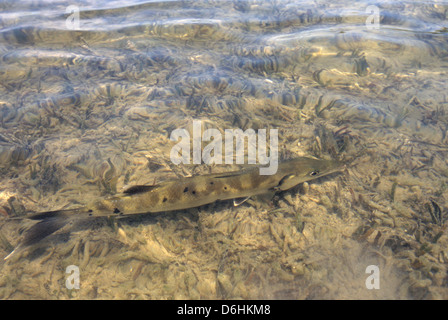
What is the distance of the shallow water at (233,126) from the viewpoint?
4.19 meters

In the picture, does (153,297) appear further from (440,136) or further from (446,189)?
(440,136)

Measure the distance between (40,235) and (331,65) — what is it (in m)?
7.90

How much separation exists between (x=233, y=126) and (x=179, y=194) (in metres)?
2.46

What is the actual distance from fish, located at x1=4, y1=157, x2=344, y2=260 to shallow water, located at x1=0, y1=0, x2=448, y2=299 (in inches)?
13.0

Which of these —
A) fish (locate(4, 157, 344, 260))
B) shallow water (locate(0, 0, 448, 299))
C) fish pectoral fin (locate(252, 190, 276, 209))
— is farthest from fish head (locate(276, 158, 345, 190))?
shallow water (locate(0, 0, 448, 299))

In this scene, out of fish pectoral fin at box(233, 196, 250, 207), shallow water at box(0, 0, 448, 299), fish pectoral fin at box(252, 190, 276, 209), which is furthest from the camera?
fish pectoral fin at box(252, 190, 276, 209)

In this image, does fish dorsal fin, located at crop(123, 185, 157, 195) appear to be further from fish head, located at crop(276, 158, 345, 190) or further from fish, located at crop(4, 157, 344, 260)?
fish head, located at crop(276, 158, 345, 190)

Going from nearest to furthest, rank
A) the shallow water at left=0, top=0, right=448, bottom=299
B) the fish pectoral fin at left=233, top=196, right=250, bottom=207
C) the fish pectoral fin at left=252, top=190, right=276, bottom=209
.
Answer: the shallow water at left=0, top=0, right=448, bottom=299 < the fish pectoral fin at left=233, top=196, right=250, bottom=207 < the fish pectoral fin at left=252, top=190, right=276, bottom=209

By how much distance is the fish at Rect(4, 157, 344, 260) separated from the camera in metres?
4.38

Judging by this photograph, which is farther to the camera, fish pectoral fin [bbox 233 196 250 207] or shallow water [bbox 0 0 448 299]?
fish pectoral fin [bbox 233 196 250 207]

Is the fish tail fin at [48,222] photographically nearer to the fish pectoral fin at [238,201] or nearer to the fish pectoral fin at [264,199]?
the fish pectoral fin at [238,201]

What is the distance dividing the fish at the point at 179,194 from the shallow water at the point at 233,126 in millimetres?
329

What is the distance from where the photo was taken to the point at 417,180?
5.19 meters

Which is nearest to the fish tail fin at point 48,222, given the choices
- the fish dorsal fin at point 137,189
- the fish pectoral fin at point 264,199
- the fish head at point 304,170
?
the fish dorsal fin at point 137,189
